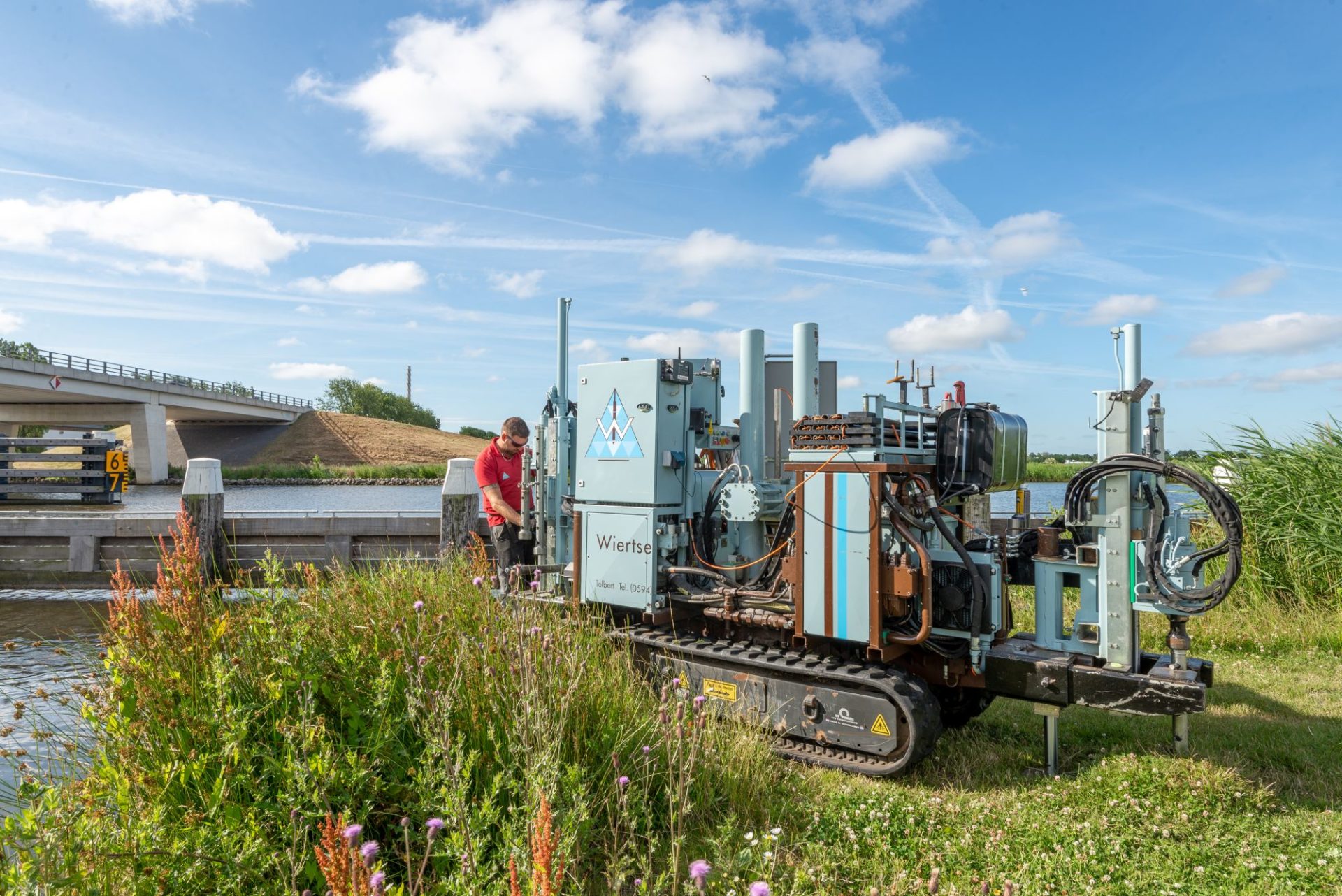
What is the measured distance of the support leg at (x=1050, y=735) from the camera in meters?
5.20

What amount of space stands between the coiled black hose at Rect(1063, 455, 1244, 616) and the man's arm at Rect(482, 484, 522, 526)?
480 cm

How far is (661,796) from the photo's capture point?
4188 mm

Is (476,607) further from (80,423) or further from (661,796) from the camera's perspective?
(80,423)

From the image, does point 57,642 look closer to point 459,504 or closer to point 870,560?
point 459,504

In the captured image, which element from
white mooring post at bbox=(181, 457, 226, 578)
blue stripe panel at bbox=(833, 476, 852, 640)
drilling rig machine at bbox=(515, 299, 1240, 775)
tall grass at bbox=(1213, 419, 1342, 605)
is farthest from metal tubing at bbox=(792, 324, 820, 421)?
white mooring post at bbox=(181, 457, 226, 578)

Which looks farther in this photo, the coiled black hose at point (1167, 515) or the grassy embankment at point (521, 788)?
the coiled black hose at point (1167, 515)

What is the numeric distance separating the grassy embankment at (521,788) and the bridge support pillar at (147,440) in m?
42.5

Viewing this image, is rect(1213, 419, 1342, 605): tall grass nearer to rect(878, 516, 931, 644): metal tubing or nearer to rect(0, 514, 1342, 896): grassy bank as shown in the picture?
rect(0, 514, 1342, 896): grassy bank

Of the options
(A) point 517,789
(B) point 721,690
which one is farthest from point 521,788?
(B) point 721,690

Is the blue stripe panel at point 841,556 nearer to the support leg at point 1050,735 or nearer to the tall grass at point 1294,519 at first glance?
the support leg at point 1050,735

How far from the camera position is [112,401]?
4116 cm

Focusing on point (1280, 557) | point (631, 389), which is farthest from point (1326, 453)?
point (631, 389)

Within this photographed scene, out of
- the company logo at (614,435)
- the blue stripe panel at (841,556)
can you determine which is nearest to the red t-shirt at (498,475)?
the company logo at (614,435)

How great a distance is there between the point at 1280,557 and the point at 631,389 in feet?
27.6
